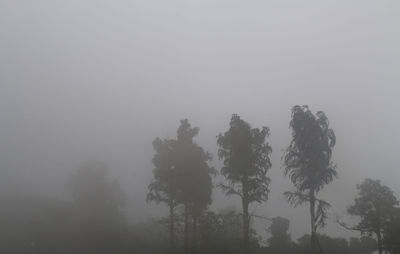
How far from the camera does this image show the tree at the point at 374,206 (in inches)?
2416

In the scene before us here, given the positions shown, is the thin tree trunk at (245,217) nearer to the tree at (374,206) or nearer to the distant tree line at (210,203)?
the distant tree line at (210,203)

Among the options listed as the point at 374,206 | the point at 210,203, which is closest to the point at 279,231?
the point at 374,206

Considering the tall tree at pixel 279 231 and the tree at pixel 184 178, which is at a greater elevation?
the tree at pixel 184 178

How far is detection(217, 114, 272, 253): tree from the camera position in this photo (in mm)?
40062

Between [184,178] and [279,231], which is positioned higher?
[184,178]

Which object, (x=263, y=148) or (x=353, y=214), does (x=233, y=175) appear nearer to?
(x=263, y=148)

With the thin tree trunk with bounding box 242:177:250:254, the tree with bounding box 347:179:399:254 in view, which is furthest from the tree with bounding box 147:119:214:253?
the tree with bounding box 347:179:399:254

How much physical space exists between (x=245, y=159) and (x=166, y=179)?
9905 millimetres

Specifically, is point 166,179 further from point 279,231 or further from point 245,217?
point 279,231

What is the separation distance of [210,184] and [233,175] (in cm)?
586

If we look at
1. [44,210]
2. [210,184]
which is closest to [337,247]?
[210,184]

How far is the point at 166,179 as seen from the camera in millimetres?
45531

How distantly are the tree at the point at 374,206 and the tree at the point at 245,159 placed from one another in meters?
28.7

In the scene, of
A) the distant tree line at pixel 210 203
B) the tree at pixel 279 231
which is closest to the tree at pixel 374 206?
the distant tree line at pixel 210 203
